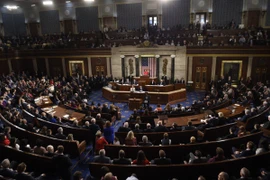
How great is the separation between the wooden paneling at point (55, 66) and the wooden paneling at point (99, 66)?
11.9 ft

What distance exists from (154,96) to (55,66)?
40.4 ft

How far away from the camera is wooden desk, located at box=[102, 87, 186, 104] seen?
50.8 ft

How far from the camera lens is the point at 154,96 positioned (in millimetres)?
15672

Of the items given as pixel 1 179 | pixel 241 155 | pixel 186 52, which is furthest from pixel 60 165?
pixel 186 52

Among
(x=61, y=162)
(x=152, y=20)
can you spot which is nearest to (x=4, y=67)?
(x=152, y=20)

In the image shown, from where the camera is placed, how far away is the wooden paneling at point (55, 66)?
2243cm

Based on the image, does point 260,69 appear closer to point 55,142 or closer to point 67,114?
point 67,114

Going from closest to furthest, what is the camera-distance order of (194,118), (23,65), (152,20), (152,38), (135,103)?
(194,118) < (135,103) < (152,38) < (23,65) < (152,20)

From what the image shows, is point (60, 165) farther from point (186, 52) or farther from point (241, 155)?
point (186, 52)

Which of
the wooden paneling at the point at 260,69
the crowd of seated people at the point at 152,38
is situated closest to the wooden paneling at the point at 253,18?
the crowd of seated people at the point at 152,38

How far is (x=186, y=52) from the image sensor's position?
1883 cm

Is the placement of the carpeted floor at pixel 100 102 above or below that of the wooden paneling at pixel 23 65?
below

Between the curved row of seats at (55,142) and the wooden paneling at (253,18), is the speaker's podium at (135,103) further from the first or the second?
the wooden paneling at (253,18)

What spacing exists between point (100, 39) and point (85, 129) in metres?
15.3
